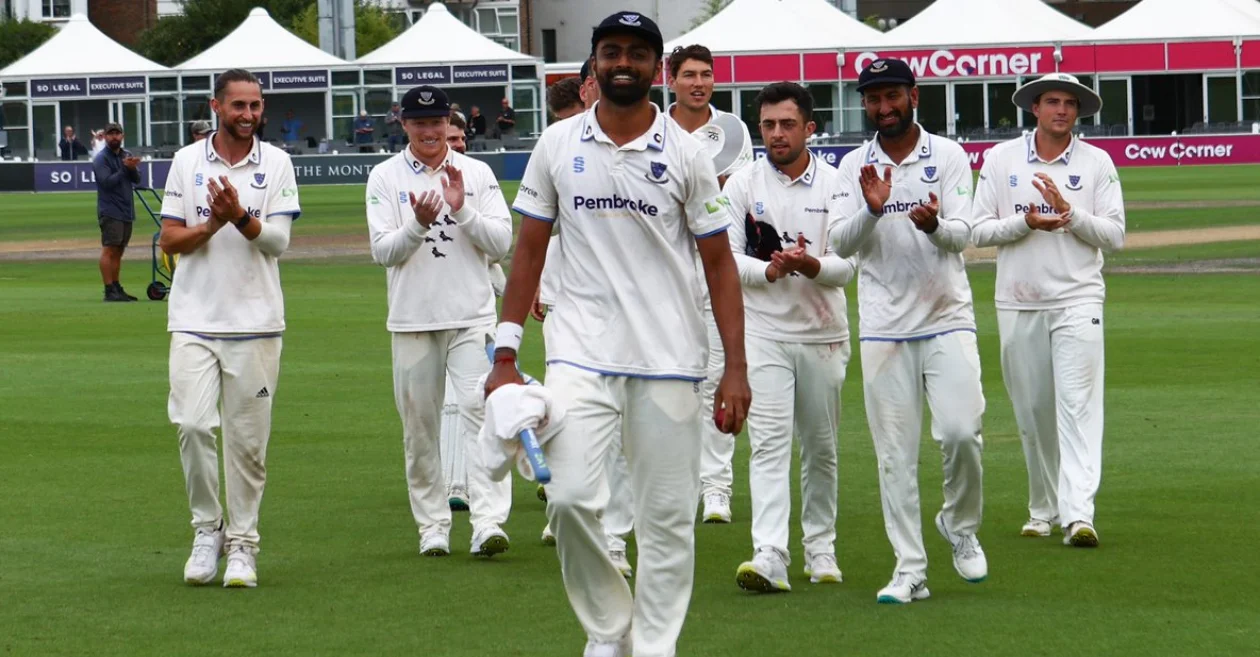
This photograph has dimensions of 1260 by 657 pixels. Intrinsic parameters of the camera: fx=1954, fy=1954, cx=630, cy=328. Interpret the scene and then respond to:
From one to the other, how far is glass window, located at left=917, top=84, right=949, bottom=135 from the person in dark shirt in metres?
43.5

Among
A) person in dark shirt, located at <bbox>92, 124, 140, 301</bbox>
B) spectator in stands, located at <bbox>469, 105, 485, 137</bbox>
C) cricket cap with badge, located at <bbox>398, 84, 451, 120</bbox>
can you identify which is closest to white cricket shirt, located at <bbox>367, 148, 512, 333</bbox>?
cricket cap with badge, located at <bbox>398, 84, 451, 120</bbox>

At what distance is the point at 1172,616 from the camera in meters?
7.72

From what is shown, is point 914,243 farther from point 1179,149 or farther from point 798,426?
point 1179,149

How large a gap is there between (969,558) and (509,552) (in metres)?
2.37

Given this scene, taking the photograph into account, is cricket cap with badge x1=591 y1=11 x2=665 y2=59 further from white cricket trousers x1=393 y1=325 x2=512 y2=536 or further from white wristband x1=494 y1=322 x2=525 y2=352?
white cricket trousers x1=393 y1=325 x2=512 y2=536

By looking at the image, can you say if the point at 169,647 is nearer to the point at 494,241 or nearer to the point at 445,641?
the point at 445,641

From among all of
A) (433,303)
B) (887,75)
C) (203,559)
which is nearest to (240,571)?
(203,559)

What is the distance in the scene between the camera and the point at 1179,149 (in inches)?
2323

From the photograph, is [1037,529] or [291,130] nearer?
[1037,529]

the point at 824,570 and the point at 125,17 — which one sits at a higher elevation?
the point at 125,17

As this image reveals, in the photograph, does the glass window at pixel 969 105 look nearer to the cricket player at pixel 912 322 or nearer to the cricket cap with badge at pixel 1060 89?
the cricket cap with badge at pixel 1060 89

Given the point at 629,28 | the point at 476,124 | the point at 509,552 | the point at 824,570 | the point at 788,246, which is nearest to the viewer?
the point at 629,28

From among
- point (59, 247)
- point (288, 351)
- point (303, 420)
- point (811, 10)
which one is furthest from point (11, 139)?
point (303, 420)

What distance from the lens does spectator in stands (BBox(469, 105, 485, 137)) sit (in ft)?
189
